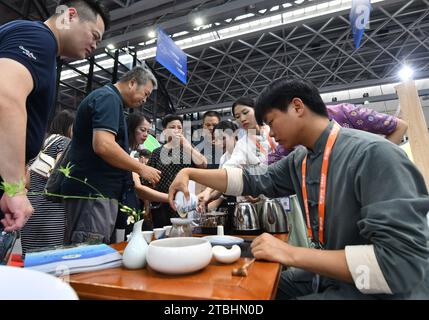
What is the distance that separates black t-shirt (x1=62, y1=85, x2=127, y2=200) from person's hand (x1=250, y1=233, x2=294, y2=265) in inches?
40.3

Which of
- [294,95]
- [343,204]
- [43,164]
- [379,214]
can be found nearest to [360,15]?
[294,95]

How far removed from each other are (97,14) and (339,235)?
1.61 m

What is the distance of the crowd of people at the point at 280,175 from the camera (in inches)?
29.0

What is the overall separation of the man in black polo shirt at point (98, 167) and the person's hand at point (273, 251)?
2.56 ft

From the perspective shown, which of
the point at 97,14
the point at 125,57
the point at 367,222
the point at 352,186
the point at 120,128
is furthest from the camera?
the point at 125,57

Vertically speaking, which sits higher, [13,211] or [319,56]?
[319,56]

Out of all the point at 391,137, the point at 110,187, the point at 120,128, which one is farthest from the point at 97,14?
the point at 391,137

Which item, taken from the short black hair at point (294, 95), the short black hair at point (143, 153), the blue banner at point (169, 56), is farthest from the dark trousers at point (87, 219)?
the blue banner at point (169, 56)

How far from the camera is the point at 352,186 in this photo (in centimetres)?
88

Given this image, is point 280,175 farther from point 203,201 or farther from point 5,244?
point 5,244

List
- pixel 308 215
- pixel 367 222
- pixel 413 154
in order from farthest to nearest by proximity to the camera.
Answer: pixel 413 154, pixel 308 215, pixel 367 222

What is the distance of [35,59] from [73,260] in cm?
82

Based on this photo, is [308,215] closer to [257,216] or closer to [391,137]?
[257,216]

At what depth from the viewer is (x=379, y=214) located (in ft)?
2.39
